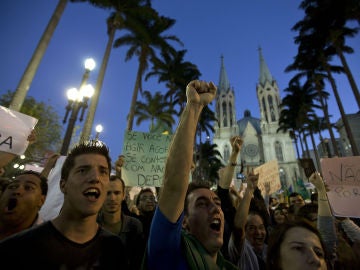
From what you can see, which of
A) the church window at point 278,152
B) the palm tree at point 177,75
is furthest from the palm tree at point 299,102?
the church window at point 278,152

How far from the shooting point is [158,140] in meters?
5.77

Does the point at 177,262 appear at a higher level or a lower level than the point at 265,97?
lower

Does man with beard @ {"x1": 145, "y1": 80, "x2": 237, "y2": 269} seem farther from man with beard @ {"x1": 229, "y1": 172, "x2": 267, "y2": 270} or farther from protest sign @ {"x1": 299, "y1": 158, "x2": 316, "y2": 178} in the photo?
protest sign @ {"x1": 299, "y1": 158, "x2": 316, "y2": 178}

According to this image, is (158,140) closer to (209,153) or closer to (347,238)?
(347,238)

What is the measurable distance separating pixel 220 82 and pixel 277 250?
83375 mm

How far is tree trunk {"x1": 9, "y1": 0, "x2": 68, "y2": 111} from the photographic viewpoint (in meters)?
6.86

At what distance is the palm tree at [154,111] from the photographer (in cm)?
2988

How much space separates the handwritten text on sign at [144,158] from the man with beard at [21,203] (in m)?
2.80

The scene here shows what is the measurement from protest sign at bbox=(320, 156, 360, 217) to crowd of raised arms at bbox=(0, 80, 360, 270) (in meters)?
1.29

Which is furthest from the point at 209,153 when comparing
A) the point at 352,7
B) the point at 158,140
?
the point at 158,140

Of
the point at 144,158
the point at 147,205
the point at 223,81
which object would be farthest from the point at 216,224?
the point at 223,81

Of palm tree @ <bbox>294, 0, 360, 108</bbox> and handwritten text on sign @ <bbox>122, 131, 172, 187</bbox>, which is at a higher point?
palm tree @ <bbox>294, 0, 360, 108</bbox>

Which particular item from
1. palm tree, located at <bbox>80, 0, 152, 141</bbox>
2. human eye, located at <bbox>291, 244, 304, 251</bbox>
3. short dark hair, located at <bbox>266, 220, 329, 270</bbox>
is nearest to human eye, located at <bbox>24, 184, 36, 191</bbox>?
short dark hair, located at <bbox>266, 220, 329, 270</bbox>

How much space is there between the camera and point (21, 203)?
2.22 metres
